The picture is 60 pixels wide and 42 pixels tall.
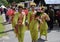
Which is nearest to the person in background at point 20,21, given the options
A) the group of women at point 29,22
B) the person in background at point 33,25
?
the group of women at point 29,22

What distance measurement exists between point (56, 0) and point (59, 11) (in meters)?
1.38

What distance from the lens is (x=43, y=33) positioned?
573 inches

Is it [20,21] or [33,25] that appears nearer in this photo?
[20,21]

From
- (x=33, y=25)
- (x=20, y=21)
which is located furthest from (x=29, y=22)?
(x=20, y=21)

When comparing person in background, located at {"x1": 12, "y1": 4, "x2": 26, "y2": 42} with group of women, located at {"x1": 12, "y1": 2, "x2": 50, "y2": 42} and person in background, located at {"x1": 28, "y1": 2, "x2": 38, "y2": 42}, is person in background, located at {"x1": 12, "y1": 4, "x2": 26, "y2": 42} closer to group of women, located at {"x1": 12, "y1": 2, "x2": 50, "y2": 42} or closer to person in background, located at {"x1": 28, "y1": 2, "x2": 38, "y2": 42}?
group of women, located at {"x1": 12, "y1": 2, "x2": 50, "y2": 42}

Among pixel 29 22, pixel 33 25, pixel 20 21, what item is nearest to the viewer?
pixel 20 21

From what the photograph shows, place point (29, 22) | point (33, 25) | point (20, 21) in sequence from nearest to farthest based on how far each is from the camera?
1. point (20, 21)
2. point (33, 25)
3. point (29, 22)

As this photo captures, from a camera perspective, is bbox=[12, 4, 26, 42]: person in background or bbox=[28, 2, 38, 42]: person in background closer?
bbox=[12, 4, 26, 42]: person in background

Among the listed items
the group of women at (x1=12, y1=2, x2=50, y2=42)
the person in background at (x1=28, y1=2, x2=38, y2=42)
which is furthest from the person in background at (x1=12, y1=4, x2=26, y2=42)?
the person in background at (x1=28, y1=2, x2=38, y2=42)

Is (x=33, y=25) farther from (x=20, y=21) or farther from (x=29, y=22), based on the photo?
(x=20, y=21)

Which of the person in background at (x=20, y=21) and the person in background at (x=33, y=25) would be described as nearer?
the person in background at (x=20, y=21)

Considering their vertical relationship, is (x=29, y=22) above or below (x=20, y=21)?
below

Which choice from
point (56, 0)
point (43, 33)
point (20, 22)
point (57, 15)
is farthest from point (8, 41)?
point (56, 0)

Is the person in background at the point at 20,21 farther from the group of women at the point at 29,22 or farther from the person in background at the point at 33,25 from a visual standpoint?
the person in background at the point at 33,25
